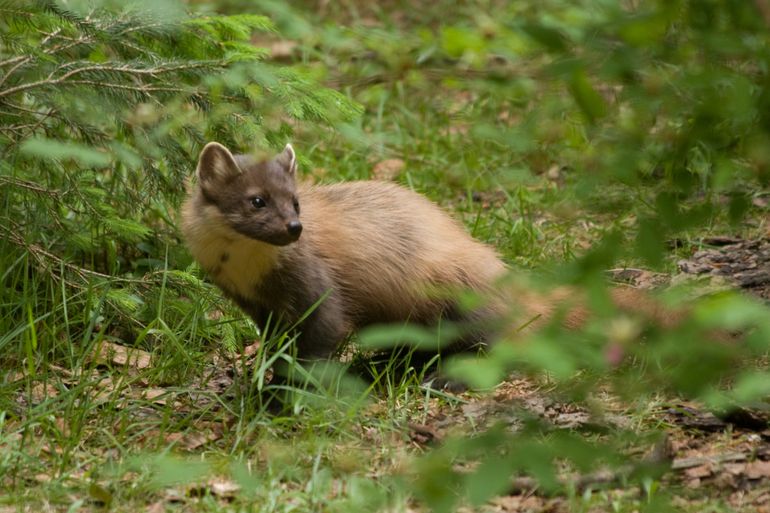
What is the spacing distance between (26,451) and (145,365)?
1486 mm

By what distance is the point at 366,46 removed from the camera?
11.5m

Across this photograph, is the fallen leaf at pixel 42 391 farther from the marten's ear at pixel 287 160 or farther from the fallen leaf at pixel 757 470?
the fallen leaf at pixel 757 470

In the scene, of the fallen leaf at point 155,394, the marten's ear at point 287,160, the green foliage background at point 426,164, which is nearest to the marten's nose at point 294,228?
the marten's ear at point 287,160

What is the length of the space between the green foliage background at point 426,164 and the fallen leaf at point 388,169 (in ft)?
0.36

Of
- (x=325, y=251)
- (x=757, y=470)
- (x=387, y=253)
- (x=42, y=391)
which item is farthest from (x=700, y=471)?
(x=42, y=391)

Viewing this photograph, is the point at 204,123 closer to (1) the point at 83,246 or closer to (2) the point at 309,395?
(1) the point at 83,246

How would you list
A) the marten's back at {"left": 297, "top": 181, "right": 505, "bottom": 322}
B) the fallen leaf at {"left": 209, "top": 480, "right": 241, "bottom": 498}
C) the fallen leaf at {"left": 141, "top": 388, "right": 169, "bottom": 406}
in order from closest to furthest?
the fallen leaf at {"left": 209, "top": 480, "right": 241, "bottom": 498}, the fallen leaf at {"left": 141, "top": 388, "right": 169, "bottom": 406}, the marten's back at {"left": 297, "top": 181, "right": 505, "bottom": 322}

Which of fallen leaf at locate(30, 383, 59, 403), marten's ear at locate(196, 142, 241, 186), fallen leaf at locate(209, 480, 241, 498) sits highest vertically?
marten's ear at locate(196, 142, 241, 186)

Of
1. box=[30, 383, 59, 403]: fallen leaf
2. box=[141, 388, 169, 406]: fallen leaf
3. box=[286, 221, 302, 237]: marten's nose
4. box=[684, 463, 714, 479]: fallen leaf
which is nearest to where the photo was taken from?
box=[684, 463, 714, 479]: fallen leaf

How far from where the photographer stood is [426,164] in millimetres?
9617

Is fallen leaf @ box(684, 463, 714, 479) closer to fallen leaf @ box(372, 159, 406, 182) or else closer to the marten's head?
the marten's head

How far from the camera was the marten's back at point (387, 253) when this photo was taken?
6.53 m

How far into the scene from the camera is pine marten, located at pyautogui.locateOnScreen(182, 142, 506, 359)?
20.2 feet

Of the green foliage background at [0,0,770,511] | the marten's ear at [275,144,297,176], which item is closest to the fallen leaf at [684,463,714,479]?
the green foliage background at [0,0,770,511]
